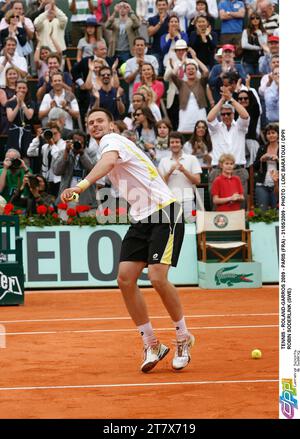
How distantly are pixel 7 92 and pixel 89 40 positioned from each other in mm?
2350

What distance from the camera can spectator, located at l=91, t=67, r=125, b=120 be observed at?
19352 mm

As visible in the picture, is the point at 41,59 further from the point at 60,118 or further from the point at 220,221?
the point at 220,221

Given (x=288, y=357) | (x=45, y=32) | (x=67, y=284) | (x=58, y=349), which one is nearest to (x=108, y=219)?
(x=67, y=284)

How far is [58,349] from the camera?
11.1m

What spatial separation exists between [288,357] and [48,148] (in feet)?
45.9

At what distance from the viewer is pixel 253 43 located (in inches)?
825

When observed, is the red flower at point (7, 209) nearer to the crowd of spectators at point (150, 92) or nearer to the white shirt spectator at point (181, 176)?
the crowd of spectators at point (150, 92)

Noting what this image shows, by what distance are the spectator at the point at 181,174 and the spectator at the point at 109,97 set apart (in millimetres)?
1954

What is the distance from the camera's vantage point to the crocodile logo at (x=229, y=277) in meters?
17.4

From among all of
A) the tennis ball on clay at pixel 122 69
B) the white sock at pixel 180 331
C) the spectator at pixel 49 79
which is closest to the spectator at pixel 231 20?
the tennis ball on clay at pixel 122 69

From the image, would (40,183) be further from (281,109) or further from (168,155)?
(281,109)

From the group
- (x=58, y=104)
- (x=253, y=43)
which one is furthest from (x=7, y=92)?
(x=253, y=43)

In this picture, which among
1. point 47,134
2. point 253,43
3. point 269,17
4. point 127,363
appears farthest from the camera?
point 269,17

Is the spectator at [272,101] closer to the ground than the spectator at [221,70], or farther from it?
closer to the ground
